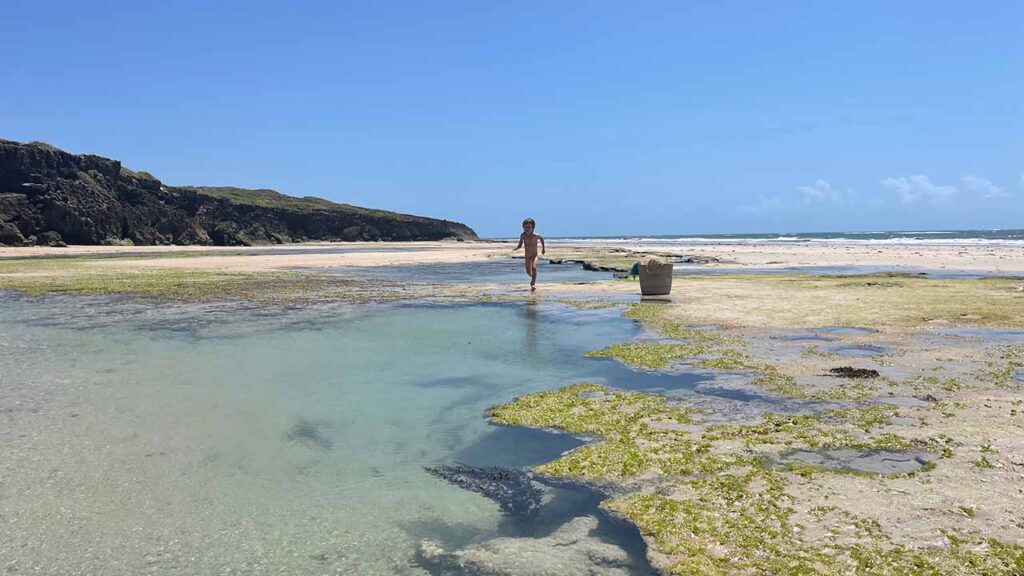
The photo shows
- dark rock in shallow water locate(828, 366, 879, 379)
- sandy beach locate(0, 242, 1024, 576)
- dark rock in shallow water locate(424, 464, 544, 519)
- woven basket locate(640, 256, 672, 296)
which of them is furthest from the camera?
woven basket locate(640, 256, 672, 296)

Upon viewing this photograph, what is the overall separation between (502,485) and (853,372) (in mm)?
6997

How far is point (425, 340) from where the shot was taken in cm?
1437

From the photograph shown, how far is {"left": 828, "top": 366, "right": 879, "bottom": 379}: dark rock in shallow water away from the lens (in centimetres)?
1007

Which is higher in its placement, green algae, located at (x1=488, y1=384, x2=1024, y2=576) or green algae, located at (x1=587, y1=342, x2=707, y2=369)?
green algae, located at (x1=587, y1=342, x2=707, y2=369)

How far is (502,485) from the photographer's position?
6160 mm

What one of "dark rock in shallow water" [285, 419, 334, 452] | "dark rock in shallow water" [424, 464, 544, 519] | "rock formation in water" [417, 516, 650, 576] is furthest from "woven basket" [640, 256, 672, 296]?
"rock formation in water" [417, 516, 650, 576]

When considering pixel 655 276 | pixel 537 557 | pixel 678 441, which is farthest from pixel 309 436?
pixel 655 276

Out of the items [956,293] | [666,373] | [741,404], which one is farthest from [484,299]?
[956,293]

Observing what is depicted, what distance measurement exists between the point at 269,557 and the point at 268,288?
936 inches

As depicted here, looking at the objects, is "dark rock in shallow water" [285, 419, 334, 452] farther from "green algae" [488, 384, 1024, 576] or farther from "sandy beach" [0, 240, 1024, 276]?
"sandy beach" [0, 240, 1024, 276]

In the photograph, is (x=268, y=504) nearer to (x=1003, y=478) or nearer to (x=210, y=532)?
(x=210, y=532)

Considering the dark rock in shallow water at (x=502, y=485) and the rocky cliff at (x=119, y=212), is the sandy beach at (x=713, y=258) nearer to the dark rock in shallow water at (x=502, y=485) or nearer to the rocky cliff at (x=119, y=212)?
the rocky cliff at (x=119, y=212)

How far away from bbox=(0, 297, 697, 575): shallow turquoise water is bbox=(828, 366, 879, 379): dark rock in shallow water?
2.59 meters

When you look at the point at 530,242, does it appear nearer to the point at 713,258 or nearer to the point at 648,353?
the point at 648,353
